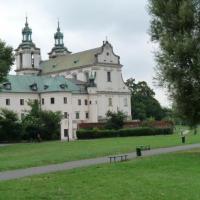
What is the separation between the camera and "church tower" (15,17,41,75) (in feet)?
414

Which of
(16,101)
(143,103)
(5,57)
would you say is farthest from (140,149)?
(143,103)

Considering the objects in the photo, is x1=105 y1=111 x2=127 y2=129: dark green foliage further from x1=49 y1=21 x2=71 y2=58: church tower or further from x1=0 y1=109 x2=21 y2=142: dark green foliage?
x1=49 y1=21 x2=71 y2=58: church tower

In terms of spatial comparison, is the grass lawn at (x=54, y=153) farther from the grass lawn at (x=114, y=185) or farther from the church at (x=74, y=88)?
the church at (x=74, y=88)

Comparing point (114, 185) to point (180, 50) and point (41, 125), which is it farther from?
point (41, 125)

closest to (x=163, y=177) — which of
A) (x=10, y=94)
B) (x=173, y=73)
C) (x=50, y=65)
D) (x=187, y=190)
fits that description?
(x=187, y=190)

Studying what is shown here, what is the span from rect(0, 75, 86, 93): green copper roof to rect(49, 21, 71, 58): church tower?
2980 cm

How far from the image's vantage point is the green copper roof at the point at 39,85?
101m

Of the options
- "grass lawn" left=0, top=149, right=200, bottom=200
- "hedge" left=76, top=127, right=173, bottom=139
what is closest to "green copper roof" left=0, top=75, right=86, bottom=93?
"hedge" left=76, top=127, right=173, bottom=139

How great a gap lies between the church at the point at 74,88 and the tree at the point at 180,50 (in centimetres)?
5842

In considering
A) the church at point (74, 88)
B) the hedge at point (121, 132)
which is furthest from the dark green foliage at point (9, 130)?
the hedge at point (121, 132)

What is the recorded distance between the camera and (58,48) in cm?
13738

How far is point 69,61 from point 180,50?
289 ft

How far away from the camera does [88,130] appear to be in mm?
90875

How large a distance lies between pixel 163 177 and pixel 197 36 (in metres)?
15.9
